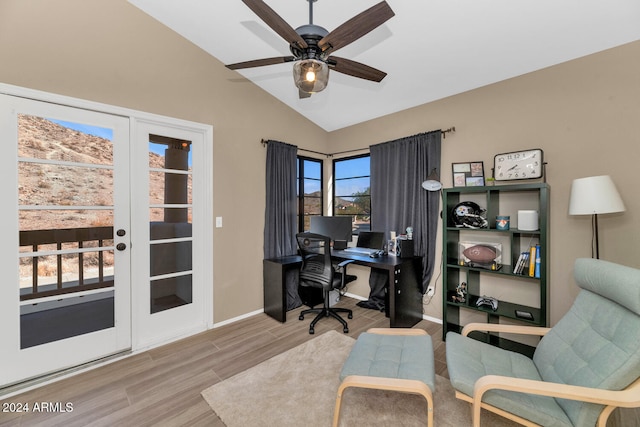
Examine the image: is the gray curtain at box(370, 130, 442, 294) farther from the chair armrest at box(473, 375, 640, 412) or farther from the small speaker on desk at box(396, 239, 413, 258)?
the chair armrest at box(473, 375, 640, 412)

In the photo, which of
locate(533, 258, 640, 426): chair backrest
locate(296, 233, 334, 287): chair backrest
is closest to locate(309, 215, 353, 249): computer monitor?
locate(296, 233, 334, 287): chair backrest

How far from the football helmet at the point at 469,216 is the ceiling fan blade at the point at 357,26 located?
2023mm

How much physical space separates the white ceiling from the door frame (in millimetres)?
915

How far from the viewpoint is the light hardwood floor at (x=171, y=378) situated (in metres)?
1.76

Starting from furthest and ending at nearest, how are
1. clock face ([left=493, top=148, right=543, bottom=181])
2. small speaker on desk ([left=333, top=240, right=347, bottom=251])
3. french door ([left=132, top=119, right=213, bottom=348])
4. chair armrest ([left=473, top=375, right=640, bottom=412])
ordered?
1. small speaker on desk ([left=333, top=240, right=347, bottom=251])
2. french door ([left=132, top=119, right=213, bottom=348])
3. clock face ([left=493, top=148, right=543, bottom=181])
4. chair armrest ([left=473, top=375, right=640, bottom=412])

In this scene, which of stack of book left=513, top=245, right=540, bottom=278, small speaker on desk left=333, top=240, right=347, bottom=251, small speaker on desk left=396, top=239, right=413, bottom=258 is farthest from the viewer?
small speaker on desk left=333, top=240, right=347, bottom=251

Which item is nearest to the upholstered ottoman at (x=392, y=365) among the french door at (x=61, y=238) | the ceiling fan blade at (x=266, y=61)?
the ceiling fan blade at (x=266, y=61)

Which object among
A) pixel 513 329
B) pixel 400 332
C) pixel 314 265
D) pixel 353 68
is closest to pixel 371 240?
pixel 314 265

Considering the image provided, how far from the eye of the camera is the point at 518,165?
2.57 meters

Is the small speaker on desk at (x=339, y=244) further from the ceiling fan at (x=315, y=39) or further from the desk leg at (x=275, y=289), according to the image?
the ceiling fan at (x=315, y=39)

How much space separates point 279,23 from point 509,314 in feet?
9.51

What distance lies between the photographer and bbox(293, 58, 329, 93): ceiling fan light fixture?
1589 mm

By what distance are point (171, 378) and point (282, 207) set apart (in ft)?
7.02

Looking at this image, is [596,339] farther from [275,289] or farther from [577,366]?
[275,289]
